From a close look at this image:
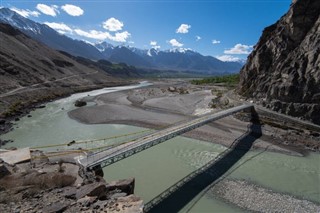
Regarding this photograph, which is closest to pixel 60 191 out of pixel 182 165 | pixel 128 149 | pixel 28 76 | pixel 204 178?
pixel 128 149

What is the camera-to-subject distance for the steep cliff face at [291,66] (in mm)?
47938

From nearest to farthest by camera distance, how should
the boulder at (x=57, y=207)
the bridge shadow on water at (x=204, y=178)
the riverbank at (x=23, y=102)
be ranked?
the boulder at (x=57, y=207) → the bridge shadow on water at (x=204, y=178) → the riverbank at (x=23, y=102)

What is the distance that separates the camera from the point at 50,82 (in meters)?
94.6

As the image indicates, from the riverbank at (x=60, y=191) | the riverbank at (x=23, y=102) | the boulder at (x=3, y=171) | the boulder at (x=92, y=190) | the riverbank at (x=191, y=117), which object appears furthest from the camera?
the riverbank at (x=23, y=102)

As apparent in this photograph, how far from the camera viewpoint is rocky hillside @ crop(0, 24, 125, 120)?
66.2 metres

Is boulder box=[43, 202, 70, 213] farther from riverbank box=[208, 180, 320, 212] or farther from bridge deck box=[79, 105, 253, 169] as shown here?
riverbank box=[208, 180, 320, 212]

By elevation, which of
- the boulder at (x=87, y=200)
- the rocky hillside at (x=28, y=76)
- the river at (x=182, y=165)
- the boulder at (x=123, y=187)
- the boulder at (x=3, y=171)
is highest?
the rocky hillside at (x=28, y=76)

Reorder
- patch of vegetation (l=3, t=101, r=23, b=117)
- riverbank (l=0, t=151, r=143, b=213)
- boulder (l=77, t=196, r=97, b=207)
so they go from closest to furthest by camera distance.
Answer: riverbank (l=0, t=151, r=143, b=213)
boulder (l=77, t=196, r=97, b=207)
patch of vegetation (l=3, t=101, r=23, b=117)

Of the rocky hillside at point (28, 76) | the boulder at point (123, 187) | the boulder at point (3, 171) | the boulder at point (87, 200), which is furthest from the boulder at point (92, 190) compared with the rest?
the rocky hillside at point (28, 76)

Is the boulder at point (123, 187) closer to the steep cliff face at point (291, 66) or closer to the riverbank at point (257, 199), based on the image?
the riverbank at point (257, 199)

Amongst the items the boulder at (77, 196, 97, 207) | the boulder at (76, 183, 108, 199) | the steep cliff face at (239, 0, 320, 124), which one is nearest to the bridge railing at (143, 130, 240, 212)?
the boulder at (76, 183, 108, 199)

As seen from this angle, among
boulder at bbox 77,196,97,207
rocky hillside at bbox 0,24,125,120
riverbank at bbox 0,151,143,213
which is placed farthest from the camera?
rocky hillside at bbox 0,24,125,120

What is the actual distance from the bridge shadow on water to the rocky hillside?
141 ft

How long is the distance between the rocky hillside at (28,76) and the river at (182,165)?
58.5 ft
